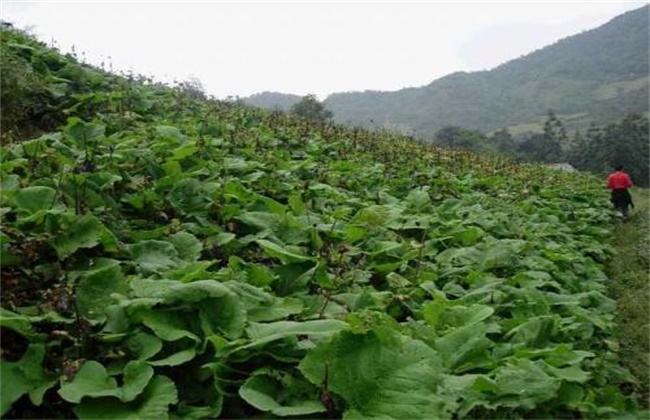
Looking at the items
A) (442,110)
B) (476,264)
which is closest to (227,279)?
(476,264)

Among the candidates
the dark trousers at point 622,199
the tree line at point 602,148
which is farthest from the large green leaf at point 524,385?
the tree line at point 602,148

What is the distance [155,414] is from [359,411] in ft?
3.02

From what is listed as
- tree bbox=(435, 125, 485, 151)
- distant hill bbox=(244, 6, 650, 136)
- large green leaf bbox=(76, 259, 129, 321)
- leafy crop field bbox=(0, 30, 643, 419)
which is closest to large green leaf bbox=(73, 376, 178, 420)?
leafy crop field bbox=(0, 30, 643, 419)

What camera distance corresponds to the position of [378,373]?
2.83 m

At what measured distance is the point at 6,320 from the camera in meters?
2.95

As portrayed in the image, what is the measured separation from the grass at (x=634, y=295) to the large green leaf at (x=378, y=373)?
10.9 ft

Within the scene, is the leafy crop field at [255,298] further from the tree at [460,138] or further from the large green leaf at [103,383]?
the tree at [460,138]

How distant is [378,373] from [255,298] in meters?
1.04

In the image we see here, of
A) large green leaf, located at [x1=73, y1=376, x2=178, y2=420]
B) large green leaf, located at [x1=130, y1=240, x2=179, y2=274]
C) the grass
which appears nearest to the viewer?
large green leaf, located at [x1=73, y1=376, x2=178, y2=420]

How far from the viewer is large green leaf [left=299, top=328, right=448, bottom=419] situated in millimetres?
2729

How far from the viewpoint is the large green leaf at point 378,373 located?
8.95ft

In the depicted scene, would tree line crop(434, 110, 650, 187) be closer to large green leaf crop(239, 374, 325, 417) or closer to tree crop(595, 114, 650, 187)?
tree crop(595, 114, 650, 187)

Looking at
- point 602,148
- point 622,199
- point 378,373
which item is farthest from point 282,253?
point 602,148

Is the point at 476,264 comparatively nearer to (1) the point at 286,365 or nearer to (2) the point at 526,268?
(2) the point at 526,268
